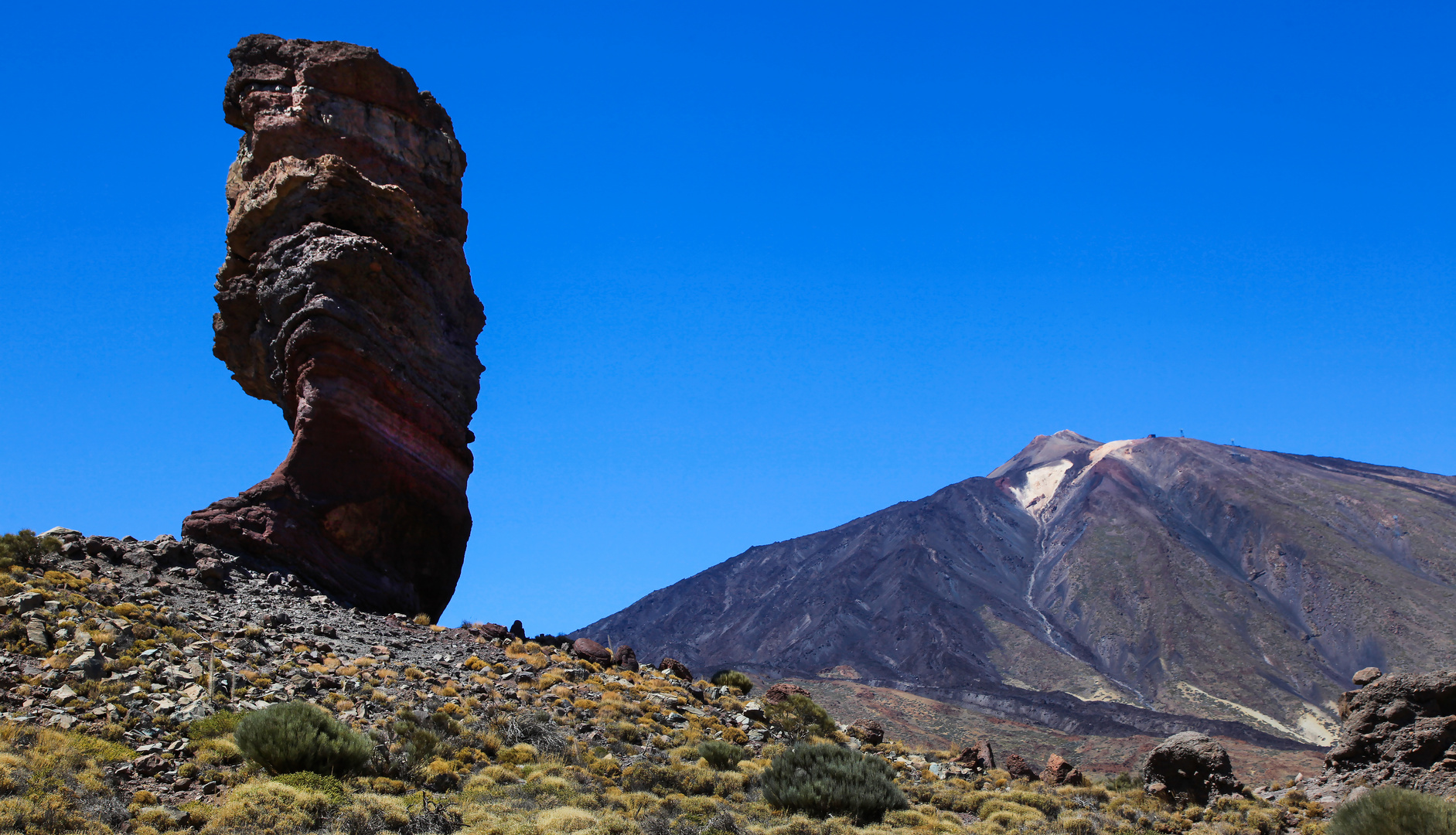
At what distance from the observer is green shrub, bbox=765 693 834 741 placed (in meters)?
19.0

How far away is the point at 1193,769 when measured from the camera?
17359 millimetres

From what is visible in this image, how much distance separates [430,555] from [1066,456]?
160545 mm

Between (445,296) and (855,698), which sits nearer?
(445,296)

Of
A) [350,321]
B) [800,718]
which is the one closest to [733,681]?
[800,718]

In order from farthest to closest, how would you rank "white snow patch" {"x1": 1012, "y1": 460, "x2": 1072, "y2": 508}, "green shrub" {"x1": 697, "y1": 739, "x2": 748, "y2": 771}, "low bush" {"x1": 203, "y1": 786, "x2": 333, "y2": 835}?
1. "white snow patch" {"x1": 1012, "y1": 460, "x2": 1072, "y2": 508}
2. "green shrub" {"x1": 697, "y1": 739, "x2": 748, "y2": 771}
3. "low bush" {"x1": 203, "y1": 786, "x2": 333, "y2": 835}

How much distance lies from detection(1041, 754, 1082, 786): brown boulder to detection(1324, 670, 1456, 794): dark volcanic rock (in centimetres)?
398

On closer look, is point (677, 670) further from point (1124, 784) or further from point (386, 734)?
point (386, 734)

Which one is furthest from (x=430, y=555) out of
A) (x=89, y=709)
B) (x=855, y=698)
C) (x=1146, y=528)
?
(x=1146, y=528)

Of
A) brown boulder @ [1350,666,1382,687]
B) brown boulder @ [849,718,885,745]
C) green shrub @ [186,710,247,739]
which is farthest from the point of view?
brown boulder @ [849,718,885,745]

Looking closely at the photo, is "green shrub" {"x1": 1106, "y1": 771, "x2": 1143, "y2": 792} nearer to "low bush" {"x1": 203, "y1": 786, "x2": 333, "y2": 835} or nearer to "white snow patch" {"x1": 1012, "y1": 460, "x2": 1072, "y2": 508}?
"low bush" {"x1": 203, "y1": 786, "x2": 333, "y2": 835}

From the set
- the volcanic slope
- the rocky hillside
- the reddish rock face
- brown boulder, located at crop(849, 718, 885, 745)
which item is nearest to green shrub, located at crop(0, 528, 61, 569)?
the rocky hillside

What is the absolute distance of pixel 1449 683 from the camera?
15.7 metres

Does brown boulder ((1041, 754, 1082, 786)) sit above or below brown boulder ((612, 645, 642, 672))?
below

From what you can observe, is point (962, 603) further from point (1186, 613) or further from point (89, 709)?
point (89, 709)
